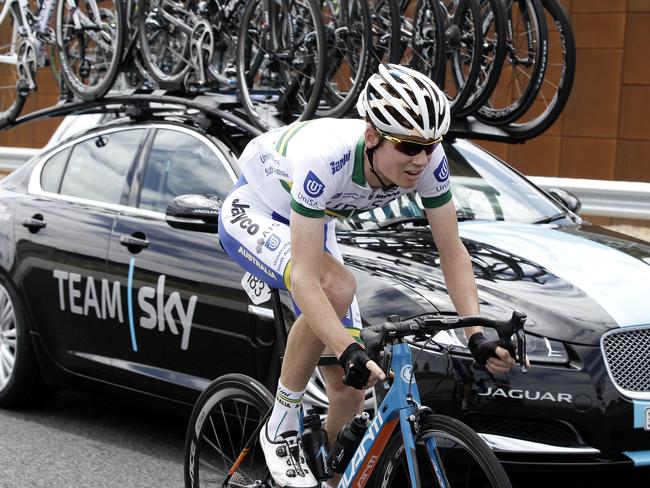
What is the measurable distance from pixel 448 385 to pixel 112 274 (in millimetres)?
2361

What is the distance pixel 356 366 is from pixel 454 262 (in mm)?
785

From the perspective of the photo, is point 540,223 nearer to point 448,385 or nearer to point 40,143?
point 448,385

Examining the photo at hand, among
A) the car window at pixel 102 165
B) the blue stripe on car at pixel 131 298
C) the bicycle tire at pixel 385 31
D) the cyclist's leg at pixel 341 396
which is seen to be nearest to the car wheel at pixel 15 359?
the car window at pixel 102 165

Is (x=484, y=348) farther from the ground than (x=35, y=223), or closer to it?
farther from the ground

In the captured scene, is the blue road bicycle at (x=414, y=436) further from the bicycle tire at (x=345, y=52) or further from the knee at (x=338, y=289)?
the bicycle tire at (x=345, y=52)

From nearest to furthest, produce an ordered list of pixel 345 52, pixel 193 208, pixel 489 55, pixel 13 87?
pixel 193 208 → pixel 489 55 → pixel 345 52 → pixel 13 87

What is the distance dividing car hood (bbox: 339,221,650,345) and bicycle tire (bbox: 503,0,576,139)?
2.53 ft

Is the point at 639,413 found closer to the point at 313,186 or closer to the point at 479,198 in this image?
the point at 313,186

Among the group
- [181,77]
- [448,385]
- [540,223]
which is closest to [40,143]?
[181,77]

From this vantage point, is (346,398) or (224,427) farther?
(224,427)

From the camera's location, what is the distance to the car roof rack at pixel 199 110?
22.3ft

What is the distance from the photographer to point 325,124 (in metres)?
4.40

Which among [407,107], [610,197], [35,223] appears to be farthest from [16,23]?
[407,107]

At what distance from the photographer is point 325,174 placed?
13.7ft
